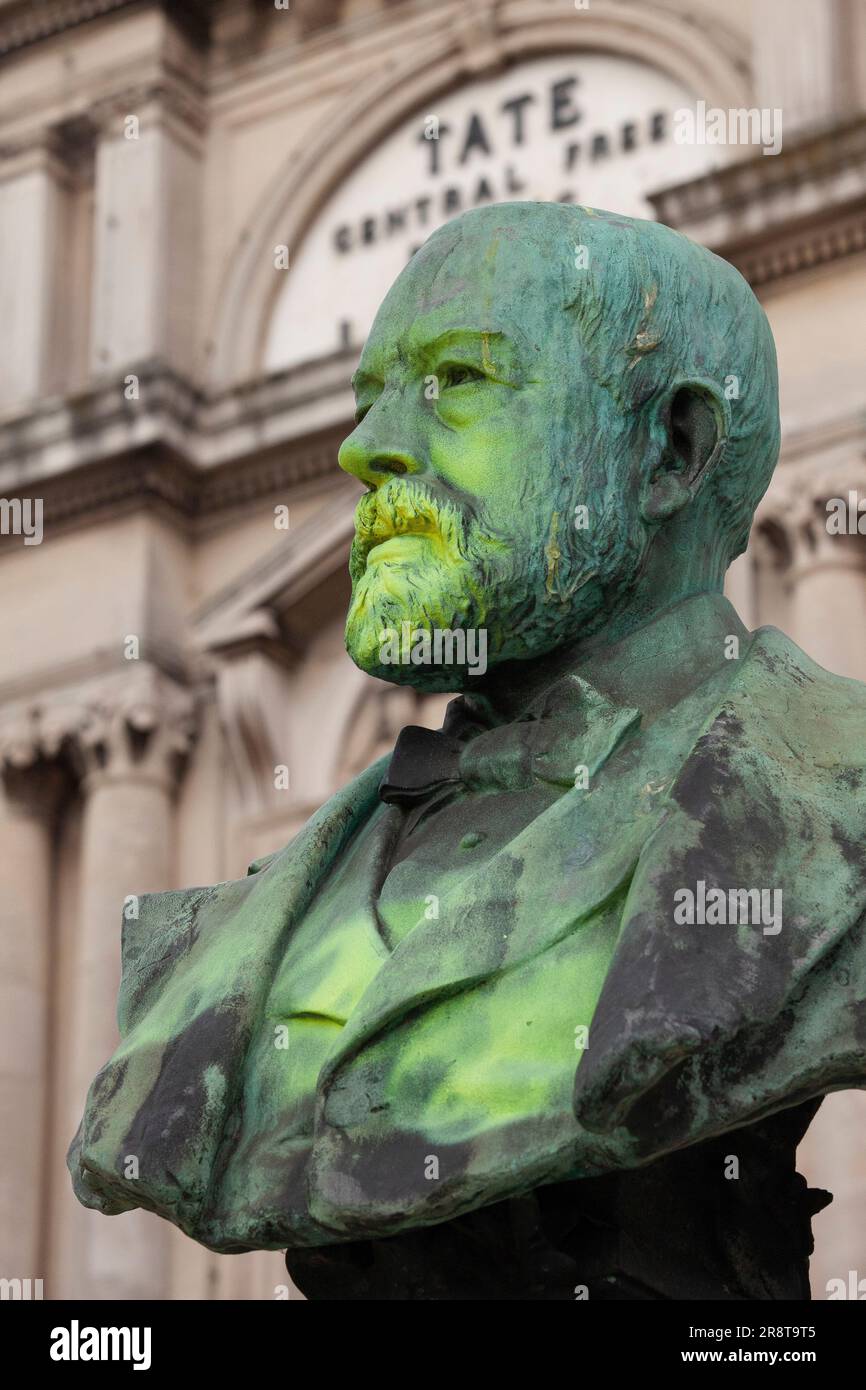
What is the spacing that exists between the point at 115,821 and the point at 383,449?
11.0 meters

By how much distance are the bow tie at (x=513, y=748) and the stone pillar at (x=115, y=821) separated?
33.9 feet

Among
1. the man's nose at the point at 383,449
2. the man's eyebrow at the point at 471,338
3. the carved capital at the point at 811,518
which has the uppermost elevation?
the carved capital at the point at 811,518

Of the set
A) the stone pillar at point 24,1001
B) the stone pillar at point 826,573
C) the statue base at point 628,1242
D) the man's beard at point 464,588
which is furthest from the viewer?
the stone pillar at point 24,1001

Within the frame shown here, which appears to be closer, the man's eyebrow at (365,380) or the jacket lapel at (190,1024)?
the jacket lapel at (190,1024)

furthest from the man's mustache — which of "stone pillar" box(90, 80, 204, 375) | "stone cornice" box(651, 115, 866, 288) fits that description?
"stone pillar" box(90, 80, 204, 375)

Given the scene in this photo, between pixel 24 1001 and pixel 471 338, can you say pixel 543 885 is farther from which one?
pixel 24 1001

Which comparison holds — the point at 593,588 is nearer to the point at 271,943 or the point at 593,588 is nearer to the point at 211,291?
the point at 271,943

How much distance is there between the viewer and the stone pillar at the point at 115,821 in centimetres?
1418

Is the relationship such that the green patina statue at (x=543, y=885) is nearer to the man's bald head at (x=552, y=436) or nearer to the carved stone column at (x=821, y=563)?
the man's bald head at (x=552, y=436)

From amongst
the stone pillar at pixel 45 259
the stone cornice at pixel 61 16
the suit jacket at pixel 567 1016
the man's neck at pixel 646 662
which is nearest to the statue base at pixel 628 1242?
the suit jacket at pixel 567 1016

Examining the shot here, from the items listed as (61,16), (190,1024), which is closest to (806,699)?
(190,1024)

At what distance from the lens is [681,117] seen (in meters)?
14.3

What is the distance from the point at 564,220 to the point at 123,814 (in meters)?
11.0

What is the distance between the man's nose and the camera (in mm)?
3676
